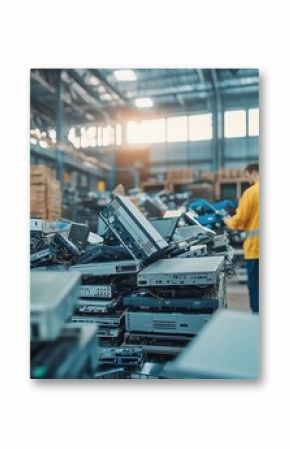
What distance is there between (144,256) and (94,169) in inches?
200

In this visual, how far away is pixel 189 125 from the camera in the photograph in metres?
4.25

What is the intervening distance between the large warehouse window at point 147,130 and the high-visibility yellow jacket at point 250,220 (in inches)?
56.6

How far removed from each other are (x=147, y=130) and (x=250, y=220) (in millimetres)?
2826

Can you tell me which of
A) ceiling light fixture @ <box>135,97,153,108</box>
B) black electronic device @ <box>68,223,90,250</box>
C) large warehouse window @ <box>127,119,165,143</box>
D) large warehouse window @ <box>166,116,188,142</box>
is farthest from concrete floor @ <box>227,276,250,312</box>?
ceiling light fixture @ <box>135,97,153,108</box>

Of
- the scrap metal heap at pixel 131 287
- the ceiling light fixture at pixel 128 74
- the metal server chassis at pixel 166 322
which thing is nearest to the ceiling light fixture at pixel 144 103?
the ceiling light fixture at pixel 128 74

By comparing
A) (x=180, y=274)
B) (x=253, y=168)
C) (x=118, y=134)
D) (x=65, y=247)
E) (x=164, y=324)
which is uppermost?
(x=118, y=134)

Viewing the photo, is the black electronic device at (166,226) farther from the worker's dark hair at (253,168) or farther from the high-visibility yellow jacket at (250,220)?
the worker's dark hair at (253,168)

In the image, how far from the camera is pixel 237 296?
9.30 feet

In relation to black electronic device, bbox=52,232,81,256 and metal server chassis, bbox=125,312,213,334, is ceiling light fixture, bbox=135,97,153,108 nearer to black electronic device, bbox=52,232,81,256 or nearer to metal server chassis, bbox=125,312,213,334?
black electronic device, bbox=52,232,81,256

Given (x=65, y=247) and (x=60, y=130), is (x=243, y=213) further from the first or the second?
(x=60, y=130)

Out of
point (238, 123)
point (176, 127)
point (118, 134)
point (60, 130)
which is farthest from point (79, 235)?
point (118, 134)

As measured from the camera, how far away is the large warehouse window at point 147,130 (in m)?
4.22
